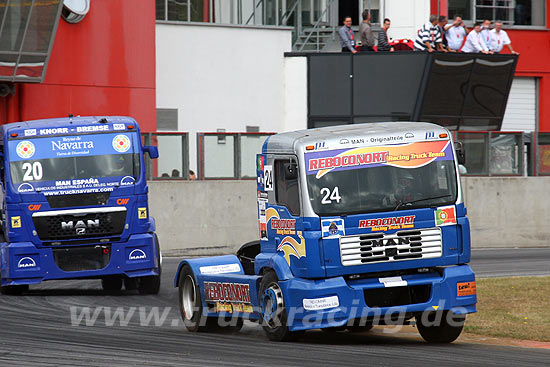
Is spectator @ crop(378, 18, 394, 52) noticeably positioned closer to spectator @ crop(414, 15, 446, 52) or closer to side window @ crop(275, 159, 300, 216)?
spectator @ crop(414, 15, 446, 52)

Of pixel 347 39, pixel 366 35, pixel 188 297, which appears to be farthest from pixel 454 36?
pixel 188 297

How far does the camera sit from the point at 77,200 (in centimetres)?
1880

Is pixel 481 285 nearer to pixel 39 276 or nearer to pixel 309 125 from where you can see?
pixel 39 276

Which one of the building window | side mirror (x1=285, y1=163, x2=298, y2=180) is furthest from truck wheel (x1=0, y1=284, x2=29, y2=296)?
the building window

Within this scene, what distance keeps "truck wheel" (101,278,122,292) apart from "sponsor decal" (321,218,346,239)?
9374mm

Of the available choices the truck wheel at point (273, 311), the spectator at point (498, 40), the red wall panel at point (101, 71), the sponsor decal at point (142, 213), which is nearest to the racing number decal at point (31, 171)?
the sponsor decal at point (142, 213)

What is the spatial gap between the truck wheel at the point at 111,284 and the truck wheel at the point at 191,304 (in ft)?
20.3

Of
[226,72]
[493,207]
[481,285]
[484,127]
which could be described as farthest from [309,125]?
[481,285]

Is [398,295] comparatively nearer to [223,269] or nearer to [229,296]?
[229,296]

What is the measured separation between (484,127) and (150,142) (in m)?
14.9

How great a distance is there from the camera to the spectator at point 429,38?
35.8 m

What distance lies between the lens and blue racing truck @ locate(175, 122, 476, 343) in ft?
39.7

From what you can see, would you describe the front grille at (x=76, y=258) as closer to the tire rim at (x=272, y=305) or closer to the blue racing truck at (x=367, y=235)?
the blue racing truck at (x=367, y=235)

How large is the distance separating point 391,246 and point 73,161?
315 inches
